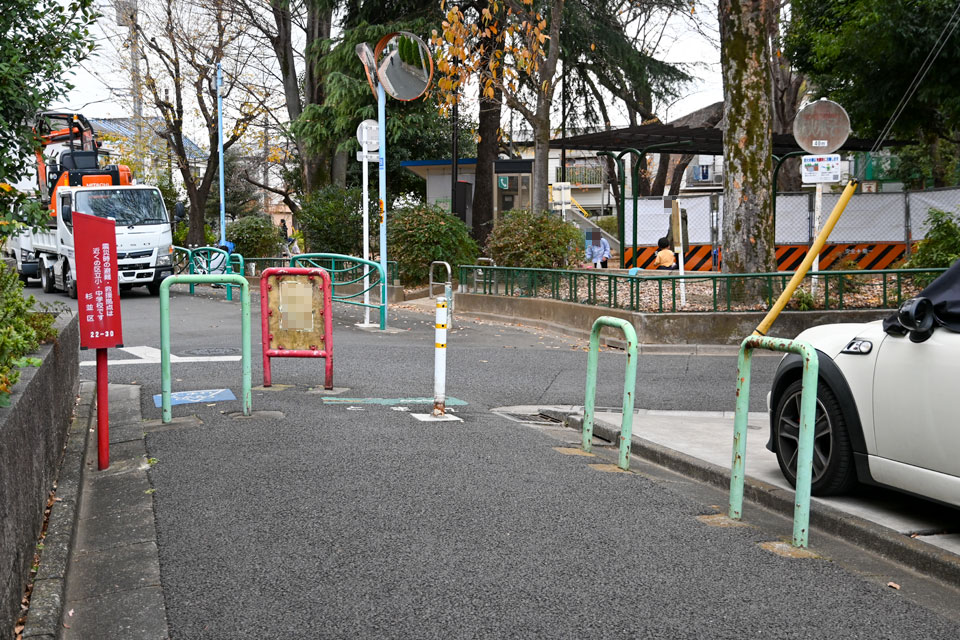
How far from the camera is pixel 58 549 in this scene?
4.74 metres

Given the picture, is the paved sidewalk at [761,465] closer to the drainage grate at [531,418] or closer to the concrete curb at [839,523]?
the concrete curb at [839,523]

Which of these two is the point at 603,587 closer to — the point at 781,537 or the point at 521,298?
the point at 781,537

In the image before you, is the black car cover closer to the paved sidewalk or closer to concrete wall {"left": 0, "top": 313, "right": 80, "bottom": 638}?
the paved sidewalk

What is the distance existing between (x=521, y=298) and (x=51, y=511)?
13.4 metres

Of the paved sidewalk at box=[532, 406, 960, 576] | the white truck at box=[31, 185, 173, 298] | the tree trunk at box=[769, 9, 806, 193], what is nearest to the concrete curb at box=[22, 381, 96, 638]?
the paved sidewalk at box=[532, 406, 960, 576]

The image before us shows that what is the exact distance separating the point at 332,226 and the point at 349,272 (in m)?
Result: 5.85

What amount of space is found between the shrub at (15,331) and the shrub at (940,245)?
12.9 metres

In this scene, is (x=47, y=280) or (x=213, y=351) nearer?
(x=213, y=351)

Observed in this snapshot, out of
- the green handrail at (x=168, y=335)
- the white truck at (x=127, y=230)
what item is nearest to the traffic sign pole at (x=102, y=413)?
the green handrail at (x=168, y=335)

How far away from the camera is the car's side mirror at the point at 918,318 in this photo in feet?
16.9

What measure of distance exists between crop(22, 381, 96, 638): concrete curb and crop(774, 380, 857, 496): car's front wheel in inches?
152

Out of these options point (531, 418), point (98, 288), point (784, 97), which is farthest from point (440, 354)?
point (784, 97)

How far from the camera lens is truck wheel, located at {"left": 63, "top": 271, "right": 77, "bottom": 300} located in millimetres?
23547

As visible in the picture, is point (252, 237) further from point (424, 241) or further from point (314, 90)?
point (424, 241)
